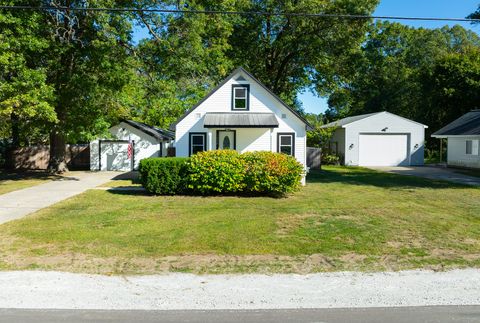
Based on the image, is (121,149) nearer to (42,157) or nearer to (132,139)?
(132,139)

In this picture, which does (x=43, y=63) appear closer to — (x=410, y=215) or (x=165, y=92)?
(x=165, y=92)

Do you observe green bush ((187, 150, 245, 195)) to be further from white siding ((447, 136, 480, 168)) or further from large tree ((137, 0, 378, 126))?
white siding ((447, 136, 480, 168))

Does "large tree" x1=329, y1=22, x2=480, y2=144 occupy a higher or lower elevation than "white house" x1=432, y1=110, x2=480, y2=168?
higher

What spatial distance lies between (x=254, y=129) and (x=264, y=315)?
16153mm

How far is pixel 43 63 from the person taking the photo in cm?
2080

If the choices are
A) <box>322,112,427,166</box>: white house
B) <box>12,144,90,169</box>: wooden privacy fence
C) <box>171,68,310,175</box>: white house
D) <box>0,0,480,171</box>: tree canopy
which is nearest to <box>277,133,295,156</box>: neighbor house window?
<box>171,68,310,175</box>: white house

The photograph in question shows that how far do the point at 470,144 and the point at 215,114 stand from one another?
2160 cm

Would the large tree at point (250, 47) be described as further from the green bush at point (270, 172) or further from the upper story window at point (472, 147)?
the upper story window at point (472, 147)

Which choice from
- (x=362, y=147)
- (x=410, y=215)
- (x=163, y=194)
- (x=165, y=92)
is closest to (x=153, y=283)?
(x=410, y=215)

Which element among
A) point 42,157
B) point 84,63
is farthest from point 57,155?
point 84,63

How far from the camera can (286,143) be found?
20812mm

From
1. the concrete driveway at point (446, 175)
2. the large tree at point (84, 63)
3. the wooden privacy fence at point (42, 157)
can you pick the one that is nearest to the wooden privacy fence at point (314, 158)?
the concrete driveway at point (446, 175)

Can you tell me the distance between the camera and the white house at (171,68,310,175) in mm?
20625

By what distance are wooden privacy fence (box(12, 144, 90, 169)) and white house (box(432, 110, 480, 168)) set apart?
28.1m
